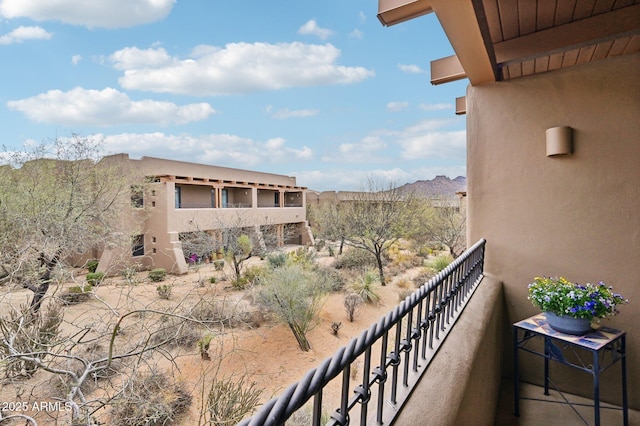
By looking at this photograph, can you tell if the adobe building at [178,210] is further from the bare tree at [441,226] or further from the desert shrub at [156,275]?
the bare tree at [441,226]

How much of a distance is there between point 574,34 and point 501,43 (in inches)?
19.4

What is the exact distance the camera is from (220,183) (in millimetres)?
15367

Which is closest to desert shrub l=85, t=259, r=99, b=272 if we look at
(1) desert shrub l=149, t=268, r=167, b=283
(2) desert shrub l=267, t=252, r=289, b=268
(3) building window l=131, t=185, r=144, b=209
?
(3) building window l=131, t=185, r=144, b=209

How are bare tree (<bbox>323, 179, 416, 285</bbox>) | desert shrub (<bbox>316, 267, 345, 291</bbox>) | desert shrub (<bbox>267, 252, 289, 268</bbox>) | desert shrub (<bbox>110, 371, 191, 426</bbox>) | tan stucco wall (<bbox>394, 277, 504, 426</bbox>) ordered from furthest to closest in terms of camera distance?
bare tree (<bbox>323, 179, 416, 285</bbox>) < desert shrub (<bbox>267, 252, 289, 268</bbox>) < desert shrub (<bbox>316, 267, 345, 291</bbox>) < desert shrub (<bbox>110, 371, 191, 426</bbox>) < tan stucco wall (<bbox>394, 277, 504, 426</bbox>)

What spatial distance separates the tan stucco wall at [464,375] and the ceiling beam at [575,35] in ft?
6.56

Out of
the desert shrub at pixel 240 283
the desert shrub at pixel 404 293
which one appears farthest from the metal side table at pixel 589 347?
the desert shrub at pixel 240 283

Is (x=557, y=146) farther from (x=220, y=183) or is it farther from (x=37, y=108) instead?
(x=37, y=108)

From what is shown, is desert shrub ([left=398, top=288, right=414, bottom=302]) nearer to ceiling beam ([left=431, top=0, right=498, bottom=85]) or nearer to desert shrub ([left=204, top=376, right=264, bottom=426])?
desert shrub ([left=204, top=376, right=264, bottom=426])

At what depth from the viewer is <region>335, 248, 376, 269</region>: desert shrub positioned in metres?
12.3

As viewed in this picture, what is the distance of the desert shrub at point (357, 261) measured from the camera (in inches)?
484

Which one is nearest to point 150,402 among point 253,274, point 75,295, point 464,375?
point 75,295

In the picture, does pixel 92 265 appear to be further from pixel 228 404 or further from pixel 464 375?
pixel 464 375

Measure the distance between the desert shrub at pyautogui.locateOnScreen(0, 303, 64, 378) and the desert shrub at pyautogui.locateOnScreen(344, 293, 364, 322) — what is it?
17.8 ft

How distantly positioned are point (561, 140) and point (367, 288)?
21.9 feet
